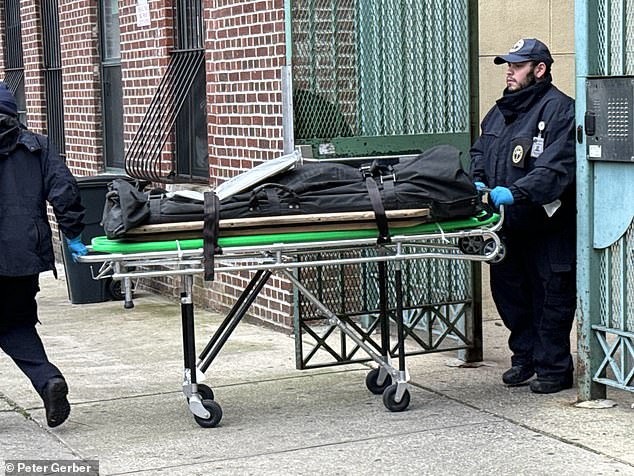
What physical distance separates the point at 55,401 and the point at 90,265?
4.34 m

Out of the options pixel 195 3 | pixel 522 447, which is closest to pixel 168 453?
pixel 522 447

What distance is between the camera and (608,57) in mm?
6414

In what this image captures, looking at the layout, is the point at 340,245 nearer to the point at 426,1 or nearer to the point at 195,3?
the point at 426,1

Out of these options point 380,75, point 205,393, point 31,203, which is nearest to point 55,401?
point 205,393

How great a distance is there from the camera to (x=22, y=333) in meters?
6.65

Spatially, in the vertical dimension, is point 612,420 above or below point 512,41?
below

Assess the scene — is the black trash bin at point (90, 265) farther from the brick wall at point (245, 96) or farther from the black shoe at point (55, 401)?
the black shoe at point (55, 401)

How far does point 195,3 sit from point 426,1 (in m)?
3.15

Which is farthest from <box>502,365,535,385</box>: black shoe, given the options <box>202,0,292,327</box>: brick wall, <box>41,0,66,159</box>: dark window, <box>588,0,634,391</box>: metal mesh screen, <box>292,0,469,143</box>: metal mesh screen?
<box>41,0,66,159</box>: dark window

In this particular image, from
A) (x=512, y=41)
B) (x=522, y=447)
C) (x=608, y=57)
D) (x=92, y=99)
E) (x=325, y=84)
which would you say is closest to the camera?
(x=522, y=447)

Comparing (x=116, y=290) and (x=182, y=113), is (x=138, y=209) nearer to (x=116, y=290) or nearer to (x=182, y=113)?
(x=182, y=113)

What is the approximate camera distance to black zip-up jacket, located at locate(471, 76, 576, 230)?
21.8ft

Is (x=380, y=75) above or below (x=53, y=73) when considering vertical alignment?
below

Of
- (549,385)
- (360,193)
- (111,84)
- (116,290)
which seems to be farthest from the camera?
(111,84)
